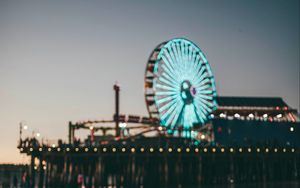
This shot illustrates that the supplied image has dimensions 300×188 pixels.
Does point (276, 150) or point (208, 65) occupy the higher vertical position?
point (208, 65)

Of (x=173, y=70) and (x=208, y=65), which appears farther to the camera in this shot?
(x=208, y=65)

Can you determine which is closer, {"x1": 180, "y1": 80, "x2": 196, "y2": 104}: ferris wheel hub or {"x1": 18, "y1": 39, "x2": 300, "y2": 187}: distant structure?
{"x1": 18, "y1": 39, "x2": 300, "y2": 187}: distant structure

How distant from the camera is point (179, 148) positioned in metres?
66.2

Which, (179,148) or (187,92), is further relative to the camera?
(187,92)

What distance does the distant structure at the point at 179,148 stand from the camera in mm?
65875

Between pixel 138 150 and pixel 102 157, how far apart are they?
5.33 m

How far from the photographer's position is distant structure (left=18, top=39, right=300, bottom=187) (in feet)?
216

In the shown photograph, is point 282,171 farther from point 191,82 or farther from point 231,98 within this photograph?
point 231,98

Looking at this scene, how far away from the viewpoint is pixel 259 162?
239 ft

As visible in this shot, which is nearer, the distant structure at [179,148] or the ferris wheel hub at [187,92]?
the distant structure at [179,148]

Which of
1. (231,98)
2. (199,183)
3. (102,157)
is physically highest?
(231,98)

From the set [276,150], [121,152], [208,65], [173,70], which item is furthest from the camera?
[208,65]

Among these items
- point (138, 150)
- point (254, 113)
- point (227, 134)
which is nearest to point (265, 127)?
point (227, 134)

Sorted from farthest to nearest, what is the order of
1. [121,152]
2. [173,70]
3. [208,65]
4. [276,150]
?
[208,65] < [173,70] < [276,150] < [121,152]
